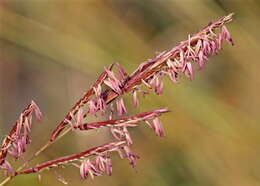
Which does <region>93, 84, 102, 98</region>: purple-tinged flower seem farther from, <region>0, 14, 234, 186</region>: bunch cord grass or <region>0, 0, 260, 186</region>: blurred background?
<region>0, 0, 260, 186</region>: blurred background

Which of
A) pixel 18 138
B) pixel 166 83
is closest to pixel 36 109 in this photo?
pixel 18 138

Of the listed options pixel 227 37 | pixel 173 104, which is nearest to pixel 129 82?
pixel 227 37

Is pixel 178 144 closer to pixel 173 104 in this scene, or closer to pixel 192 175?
pixel 192 175

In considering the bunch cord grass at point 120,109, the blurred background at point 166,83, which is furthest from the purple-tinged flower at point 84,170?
the blurred background at point 166,83

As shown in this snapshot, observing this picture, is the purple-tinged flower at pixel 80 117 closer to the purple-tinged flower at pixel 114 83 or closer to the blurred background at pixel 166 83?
the purple-tinged flower at pixel 114 83

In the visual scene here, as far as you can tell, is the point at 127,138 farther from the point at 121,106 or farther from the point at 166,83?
the point at 166,83
